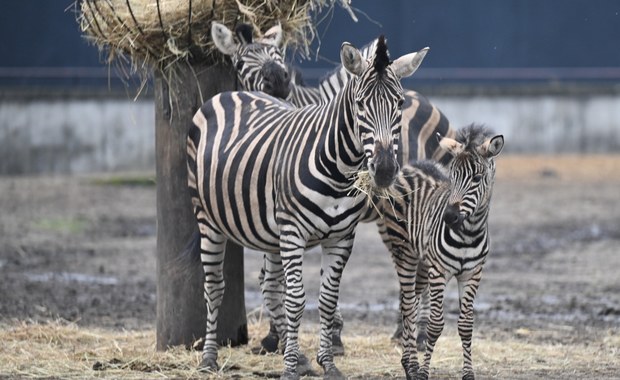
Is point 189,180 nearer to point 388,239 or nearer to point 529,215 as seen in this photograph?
point 388,239

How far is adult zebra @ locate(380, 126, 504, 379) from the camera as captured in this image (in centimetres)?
679

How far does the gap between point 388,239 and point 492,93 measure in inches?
559

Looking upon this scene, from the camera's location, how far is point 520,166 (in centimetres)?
2094

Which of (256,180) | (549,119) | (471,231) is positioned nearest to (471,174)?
(471,231)

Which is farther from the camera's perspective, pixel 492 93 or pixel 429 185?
pixel 492 93

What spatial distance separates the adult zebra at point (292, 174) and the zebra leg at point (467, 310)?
78 cm

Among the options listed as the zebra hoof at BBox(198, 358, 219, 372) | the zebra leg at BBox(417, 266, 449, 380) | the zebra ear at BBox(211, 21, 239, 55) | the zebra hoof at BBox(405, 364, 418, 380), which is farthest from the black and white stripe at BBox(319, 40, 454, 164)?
the zebra hoof at BBox(198, 358, 219, 372)

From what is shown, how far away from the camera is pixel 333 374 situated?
23.8 feet

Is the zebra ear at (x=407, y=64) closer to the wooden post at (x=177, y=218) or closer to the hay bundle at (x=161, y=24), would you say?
the hay bundle at (x=161, y=24)

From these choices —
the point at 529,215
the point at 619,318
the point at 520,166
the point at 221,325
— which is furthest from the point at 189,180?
the point at 520,166

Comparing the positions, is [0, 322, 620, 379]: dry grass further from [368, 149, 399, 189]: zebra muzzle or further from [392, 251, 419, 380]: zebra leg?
[368, 149, 399, 189]: zebra muzzle

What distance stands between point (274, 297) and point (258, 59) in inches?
68.5

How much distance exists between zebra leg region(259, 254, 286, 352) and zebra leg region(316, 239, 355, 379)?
859 millimetres

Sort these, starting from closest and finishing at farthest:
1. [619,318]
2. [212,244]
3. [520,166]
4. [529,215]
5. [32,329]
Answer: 1. [212,244]
2. [32,329]
3. [619,318]
4. [529,215]
5. [520,166]
